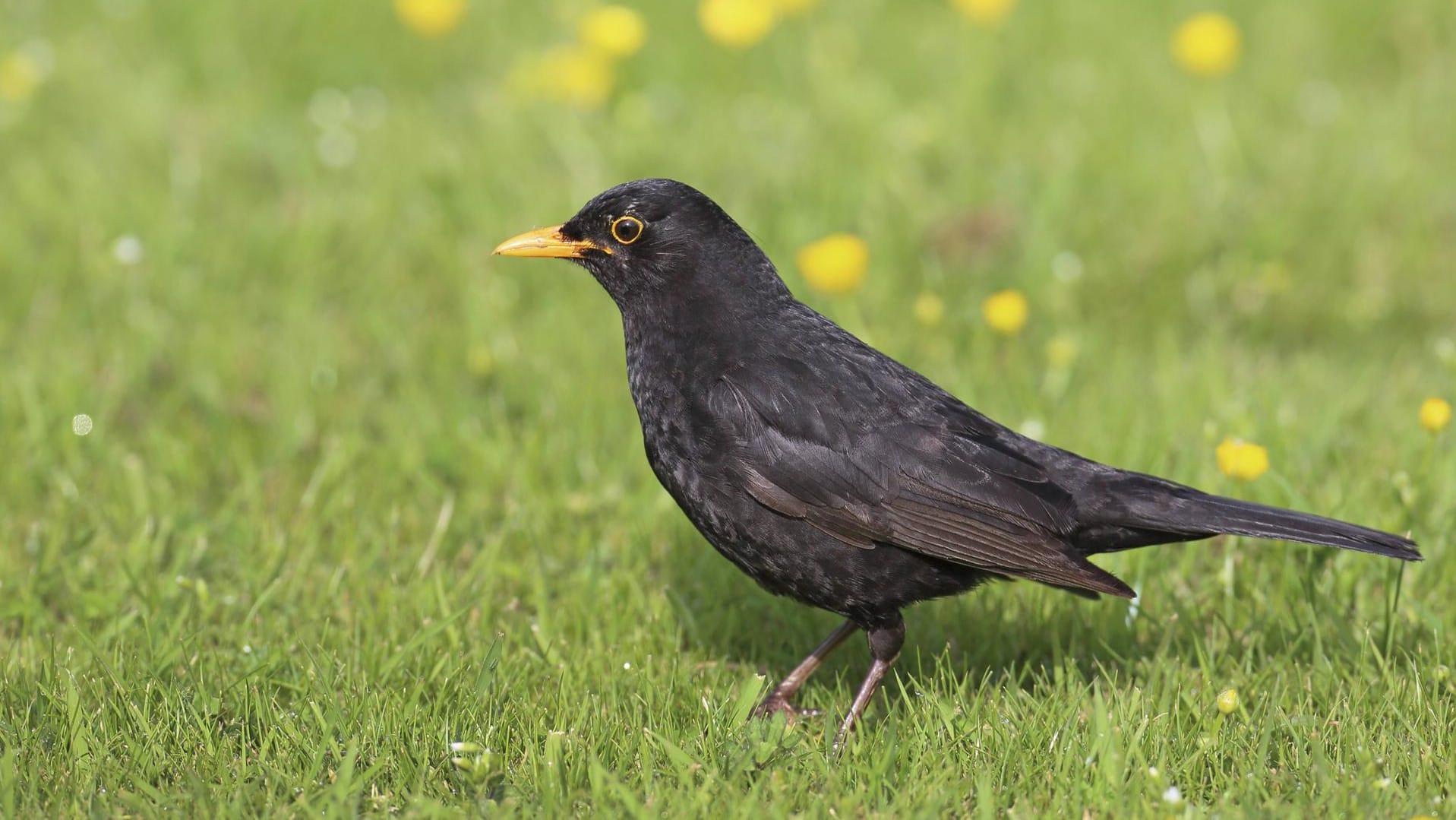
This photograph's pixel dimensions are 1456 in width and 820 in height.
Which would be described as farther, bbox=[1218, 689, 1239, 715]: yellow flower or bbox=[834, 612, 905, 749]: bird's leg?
bbox=[834, 612, 905, 749]: bird's leg

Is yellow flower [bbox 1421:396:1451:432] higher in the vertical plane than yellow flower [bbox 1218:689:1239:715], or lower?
higher

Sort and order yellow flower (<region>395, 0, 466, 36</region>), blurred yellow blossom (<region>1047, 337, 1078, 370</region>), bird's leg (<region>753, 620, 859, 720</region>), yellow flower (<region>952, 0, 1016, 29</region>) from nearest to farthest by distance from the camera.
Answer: bird's leg (<region>753, 620, 859, 720</region>) → blurred yellow blossom (<region>1047, 337, 1078, 370</region>) → yellow flower (<region>952, 0, 1016, 29</region>) → yellow flower (<region>395, 0, 466, 36</region>)

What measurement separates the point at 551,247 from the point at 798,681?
1.51m

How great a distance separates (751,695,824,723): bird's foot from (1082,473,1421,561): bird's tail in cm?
94

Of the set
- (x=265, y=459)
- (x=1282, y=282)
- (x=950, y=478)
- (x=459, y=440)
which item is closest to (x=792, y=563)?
(x=950, y=478)

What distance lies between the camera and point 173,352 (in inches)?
261

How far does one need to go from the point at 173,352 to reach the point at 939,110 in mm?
4094

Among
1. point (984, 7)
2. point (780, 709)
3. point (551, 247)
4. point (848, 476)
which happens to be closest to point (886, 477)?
point (848, 476)

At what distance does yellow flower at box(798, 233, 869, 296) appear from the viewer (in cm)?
607

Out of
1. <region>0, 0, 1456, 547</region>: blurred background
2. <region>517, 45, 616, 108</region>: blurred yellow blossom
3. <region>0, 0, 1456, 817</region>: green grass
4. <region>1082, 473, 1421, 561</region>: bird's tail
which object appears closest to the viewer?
<region>0, 0, 1456, 817</region>: green grass

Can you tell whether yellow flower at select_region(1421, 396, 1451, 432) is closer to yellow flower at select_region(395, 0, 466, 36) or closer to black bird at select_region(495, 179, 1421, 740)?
black bird at select_region(495, 179, 1421, 740)

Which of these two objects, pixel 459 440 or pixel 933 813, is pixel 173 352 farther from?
pixel 933 813

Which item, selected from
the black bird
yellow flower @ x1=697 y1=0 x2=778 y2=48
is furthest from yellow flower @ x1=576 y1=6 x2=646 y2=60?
the black bird

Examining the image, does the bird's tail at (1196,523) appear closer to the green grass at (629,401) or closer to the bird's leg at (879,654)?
the green grass at (629,401)
